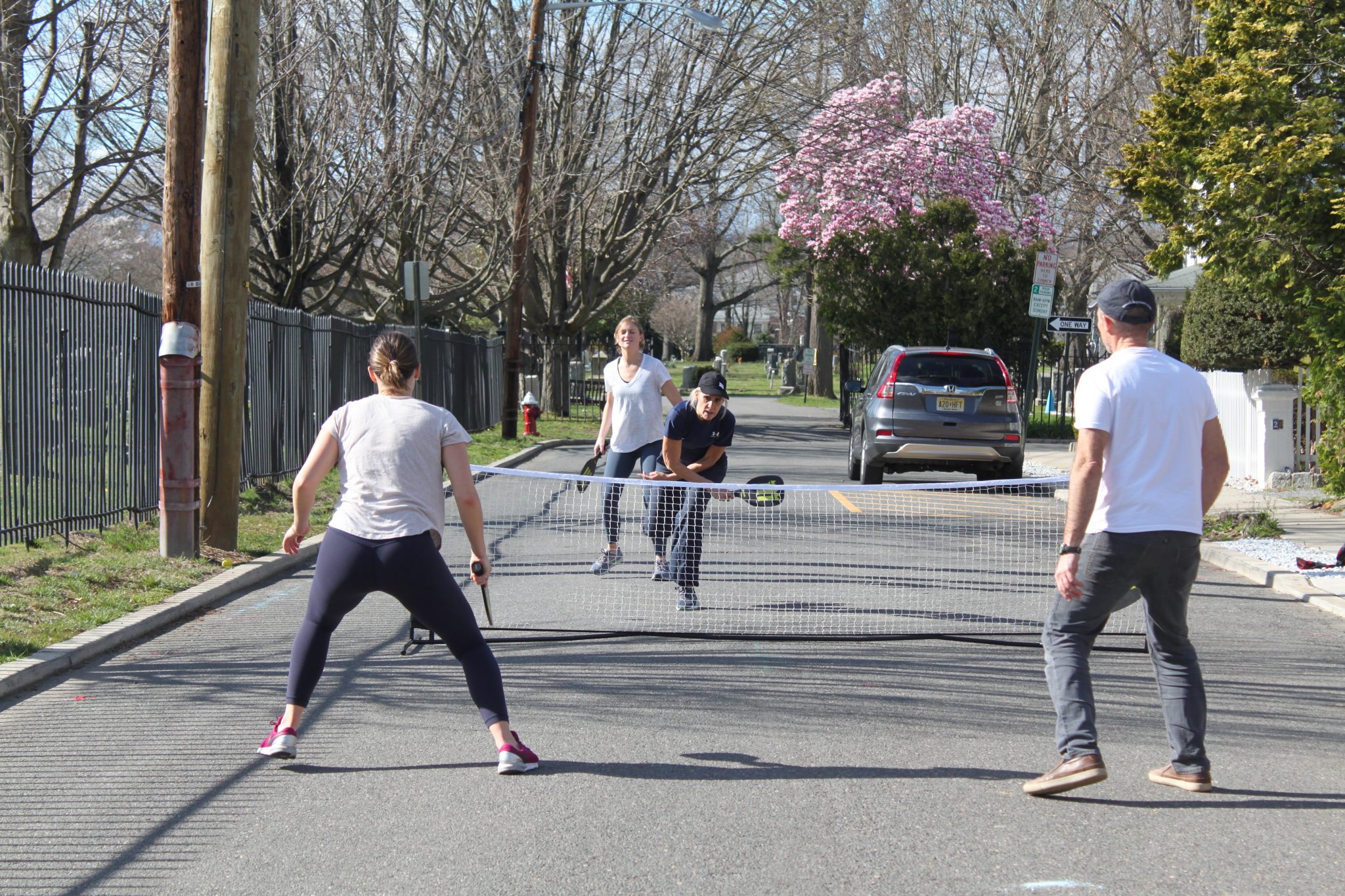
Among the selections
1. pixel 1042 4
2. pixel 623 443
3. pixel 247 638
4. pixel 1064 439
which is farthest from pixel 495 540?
pixel 1042 4

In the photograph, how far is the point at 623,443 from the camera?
10.0 m

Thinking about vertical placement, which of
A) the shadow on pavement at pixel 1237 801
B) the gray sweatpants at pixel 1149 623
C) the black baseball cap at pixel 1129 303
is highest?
the black baseball cap at pixel 1129 303

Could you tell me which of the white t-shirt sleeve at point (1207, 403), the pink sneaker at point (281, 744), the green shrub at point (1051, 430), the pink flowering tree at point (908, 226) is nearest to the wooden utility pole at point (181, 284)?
the pink sneaker at point (281, 744)

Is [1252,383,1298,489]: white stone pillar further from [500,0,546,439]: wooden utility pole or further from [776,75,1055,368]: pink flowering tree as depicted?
[500,0,546,439]: wooden utility pole

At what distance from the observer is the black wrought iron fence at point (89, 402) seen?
10352 millimetres

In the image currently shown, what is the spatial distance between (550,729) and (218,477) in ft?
19.5

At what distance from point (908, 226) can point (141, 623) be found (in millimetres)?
24288

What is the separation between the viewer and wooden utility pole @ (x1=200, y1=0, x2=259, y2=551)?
10.6 meters

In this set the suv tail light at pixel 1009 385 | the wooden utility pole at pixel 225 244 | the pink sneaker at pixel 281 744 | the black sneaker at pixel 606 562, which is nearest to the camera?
the pink sneaker at pixel 281 744

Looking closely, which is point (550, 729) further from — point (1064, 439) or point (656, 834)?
point (1064, 439)

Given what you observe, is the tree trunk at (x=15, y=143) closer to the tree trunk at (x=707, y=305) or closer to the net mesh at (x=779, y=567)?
the net mesh at (x=779, y=567)

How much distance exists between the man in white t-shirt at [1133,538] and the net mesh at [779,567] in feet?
7.59

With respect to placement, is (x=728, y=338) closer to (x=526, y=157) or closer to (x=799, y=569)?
(x=526, y=157)

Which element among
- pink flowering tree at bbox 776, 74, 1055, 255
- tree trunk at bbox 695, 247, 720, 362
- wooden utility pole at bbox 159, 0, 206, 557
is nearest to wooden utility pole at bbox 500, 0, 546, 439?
pink flowering tree at bbox 776, 74, 1055, 255
